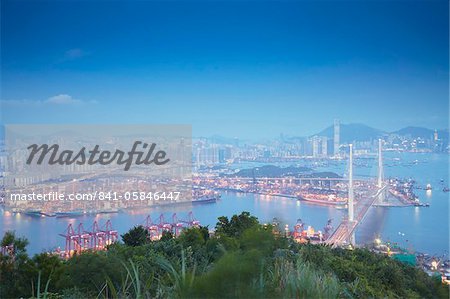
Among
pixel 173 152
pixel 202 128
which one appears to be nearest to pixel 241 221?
pixel 173 152

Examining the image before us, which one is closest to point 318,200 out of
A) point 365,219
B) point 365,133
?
point 365,219

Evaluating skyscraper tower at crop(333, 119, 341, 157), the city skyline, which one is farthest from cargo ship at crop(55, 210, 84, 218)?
skyscraper tower at crop(333, 119, 341, 157)

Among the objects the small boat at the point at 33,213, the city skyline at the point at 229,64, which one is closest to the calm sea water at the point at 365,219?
the small boat at the point at 33,213

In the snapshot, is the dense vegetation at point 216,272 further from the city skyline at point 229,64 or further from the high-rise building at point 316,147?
the high-rise building at point 316,147

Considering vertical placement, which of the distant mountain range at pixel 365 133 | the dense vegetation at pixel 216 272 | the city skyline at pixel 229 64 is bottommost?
the dense vegetation at pixel 216 272

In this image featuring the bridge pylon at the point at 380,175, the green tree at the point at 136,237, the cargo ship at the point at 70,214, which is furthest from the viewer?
the bridge pylon at the point at 380,175

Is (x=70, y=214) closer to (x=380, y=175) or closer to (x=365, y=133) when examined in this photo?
(x=380, y=175)
